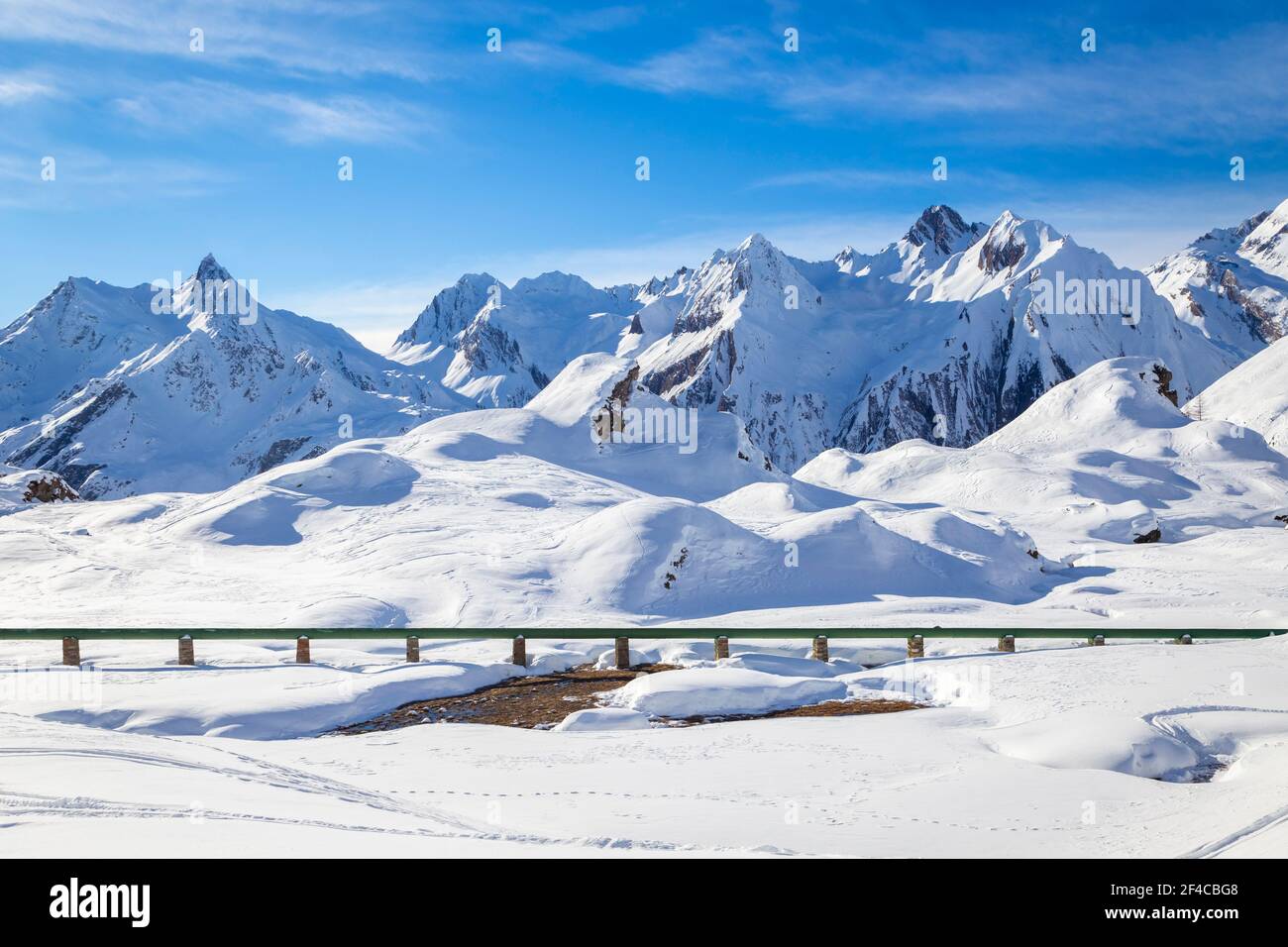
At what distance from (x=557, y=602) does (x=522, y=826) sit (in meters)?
23.3

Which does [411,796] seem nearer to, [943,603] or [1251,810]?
[1251,810]

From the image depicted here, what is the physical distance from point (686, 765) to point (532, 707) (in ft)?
20.4

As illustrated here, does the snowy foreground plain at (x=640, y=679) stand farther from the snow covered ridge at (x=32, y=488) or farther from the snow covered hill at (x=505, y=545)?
the snow covered ridge at (x=32, y=488)

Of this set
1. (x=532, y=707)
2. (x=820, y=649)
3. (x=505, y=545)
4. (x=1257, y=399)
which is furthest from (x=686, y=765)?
(x=1257, y=399)

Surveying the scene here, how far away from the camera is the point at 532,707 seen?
2000 centimetres

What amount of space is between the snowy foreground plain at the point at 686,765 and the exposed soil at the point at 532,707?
1.97 ft

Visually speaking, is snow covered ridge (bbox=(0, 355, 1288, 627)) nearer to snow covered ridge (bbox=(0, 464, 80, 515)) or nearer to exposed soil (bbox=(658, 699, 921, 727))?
snow covered ridge (bbox=(0, 464, 80, 515))

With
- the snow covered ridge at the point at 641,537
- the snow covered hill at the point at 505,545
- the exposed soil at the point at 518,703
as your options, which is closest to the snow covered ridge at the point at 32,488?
the snow covered ridge at the point at 641,537

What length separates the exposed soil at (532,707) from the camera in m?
18.7

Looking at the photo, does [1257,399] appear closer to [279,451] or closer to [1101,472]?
[1101,472]

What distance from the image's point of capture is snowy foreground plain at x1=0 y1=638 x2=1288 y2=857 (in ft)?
30.5

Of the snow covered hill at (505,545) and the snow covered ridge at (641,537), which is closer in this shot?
the snow covered ridge at (641,537)
